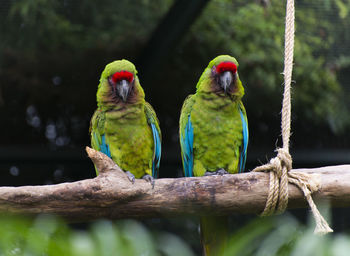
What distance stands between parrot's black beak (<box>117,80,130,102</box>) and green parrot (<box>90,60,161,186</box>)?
1 cm

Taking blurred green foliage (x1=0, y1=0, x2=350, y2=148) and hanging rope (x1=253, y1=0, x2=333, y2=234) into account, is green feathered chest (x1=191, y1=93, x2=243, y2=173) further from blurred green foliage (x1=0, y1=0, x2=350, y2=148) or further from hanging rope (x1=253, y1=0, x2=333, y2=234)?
blurred green foliage (x1=0, y1=0, x2=350, y2=148)

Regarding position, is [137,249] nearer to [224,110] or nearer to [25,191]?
[25,191]

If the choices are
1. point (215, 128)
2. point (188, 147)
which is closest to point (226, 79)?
point (215, 128)

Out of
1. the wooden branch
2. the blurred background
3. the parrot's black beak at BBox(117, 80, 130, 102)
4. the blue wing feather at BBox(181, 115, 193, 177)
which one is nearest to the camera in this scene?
the wooden branch

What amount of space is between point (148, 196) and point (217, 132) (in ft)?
2.35

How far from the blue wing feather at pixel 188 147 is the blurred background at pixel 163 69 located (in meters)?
0.71

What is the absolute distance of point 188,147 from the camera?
78.5 inches

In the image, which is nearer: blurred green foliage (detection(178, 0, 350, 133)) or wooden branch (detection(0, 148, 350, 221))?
wooden branch (detection(0, 148, 350, 221))

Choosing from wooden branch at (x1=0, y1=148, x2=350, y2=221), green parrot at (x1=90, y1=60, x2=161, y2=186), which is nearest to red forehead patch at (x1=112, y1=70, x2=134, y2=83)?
green parrot at (x1=90, y1=60, x2=161, y2=186)

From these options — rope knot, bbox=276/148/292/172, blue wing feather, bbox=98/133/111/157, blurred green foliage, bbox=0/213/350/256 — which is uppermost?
blue wing feather, bbox=98/133/111/157

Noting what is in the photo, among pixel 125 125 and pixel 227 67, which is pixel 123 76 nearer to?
pixel 125 125

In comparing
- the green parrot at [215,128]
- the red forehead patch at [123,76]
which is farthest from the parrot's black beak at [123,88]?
the green parrot at [215,128]

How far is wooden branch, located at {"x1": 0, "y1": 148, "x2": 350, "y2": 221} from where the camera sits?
1.28 m

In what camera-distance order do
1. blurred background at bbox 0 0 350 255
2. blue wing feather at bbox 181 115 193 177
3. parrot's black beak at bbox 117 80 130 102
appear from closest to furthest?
parrot's black beak at bbox 117 80 130 102
blue wing feather at bbox 181 115 193 177
blurred background at bbox 0 0 350 255
